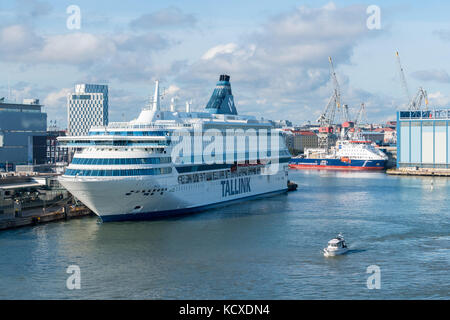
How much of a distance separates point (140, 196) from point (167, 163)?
3226 millimetres

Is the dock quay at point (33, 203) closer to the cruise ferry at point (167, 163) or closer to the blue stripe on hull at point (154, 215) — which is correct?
the cruise ferry at point (167, 163)

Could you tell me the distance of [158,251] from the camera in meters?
28.0

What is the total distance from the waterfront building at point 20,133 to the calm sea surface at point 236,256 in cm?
4879

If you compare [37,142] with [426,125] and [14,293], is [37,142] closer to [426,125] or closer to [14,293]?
[426,125]

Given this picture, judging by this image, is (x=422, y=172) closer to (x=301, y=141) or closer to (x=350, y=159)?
(x=350, y=159)

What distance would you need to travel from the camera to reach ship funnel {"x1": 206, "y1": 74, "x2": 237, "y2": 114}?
51.8m

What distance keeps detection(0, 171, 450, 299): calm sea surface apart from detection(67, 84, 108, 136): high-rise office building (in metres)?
108

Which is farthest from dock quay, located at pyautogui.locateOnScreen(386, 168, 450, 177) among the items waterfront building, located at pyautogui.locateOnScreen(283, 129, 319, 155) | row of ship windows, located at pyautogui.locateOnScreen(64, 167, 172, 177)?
→ waterfront building, located at pyautogui.locateOnScreen(283, 129, 319, 155)

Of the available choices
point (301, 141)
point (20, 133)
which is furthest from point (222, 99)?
point (301, 141)

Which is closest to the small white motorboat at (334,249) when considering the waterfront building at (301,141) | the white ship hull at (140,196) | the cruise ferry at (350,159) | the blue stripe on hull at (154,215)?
the white ship hull at (140,196)

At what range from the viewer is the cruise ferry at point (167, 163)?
34125 mm

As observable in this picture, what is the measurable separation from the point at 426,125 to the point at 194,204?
199 feet

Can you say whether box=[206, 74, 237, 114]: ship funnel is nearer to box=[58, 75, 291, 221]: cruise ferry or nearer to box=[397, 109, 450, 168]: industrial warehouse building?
box=[58, 75, 291, 221]: cruise ferry
